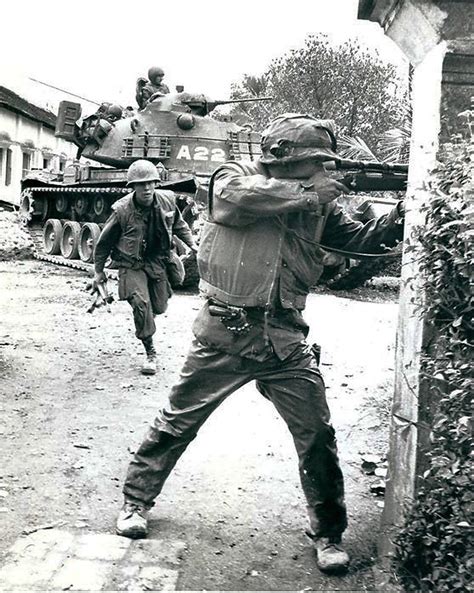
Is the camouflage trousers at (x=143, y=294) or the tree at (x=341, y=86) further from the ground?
the tree at (x=341, y=86)

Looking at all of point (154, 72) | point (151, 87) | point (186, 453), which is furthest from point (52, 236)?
point (186, 453)

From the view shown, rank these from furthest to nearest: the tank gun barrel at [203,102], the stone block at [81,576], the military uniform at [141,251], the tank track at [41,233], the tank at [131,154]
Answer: the tank gun barrel at [203,102]
the tank track at [41,233]
the tank at [131,154]
the military uniform at [141,251]
the stone block at [81,576]

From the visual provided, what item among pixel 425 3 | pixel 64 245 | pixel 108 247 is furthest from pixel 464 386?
pixel 64 245

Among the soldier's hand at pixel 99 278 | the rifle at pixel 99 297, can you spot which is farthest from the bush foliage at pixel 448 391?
the soldier's hand at pixel 99 278

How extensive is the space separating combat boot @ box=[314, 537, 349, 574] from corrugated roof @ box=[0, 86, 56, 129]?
29.1 m

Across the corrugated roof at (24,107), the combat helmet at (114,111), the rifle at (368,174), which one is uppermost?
the corrugated roof at (24,107)

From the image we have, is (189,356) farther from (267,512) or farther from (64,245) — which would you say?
(64,245)

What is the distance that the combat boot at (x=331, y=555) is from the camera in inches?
160

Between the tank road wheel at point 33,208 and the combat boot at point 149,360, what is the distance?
13284mm

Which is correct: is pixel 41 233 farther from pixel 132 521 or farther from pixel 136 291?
pixel 132 521

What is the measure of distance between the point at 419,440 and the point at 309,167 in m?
1.33

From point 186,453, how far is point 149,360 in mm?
2614

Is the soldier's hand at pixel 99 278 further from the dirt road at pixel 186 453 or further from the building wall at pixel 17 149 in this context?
the building wall at pixel 17 149

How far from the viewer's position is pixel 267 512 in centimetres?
484
